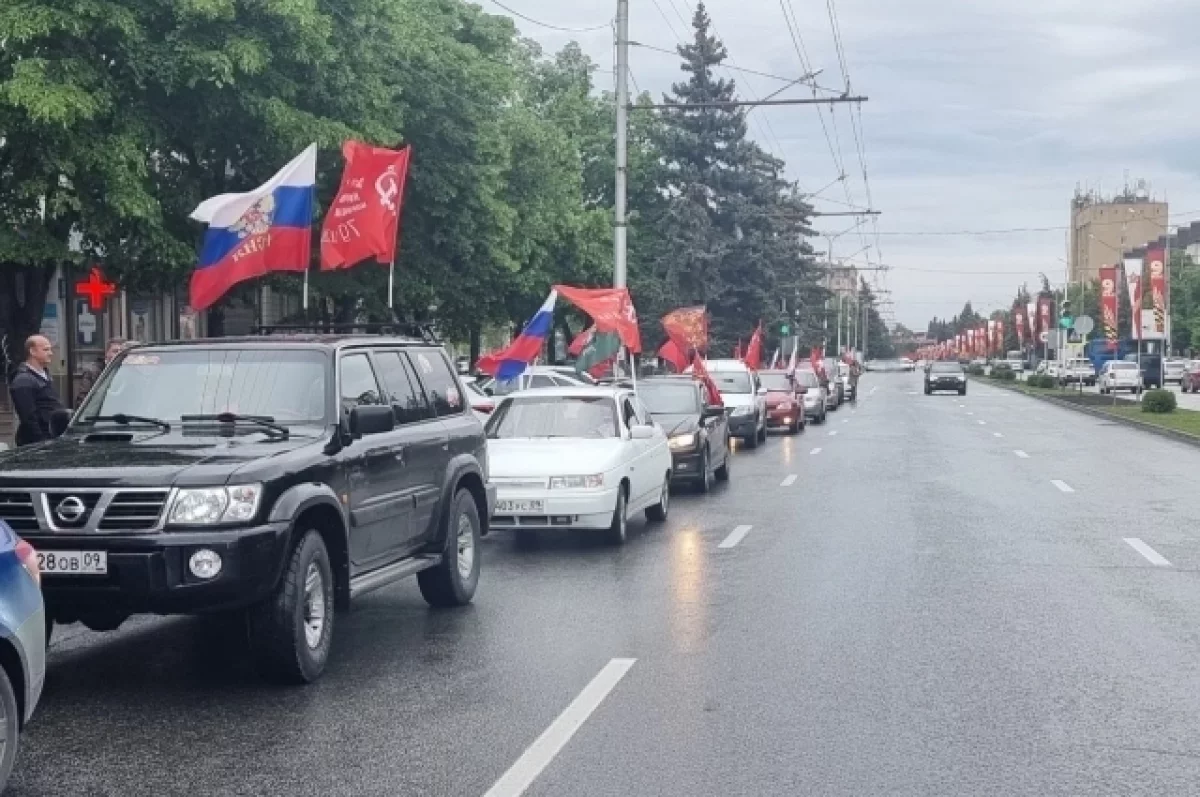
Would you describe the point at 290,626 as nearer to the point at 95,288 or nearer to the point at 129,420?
the point at 129,420

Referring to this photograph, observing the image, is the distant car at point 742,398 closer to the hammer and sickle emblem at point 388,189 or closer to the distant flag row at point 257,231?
the hammer and sickle emblem at point 388,189

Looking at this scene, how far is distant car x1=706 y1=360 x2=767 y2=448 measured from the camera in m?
29.6

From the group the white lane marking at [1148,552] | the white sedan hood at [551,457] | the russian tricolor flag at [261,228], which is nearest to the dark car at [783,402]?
the white lane marking at [1148,552]

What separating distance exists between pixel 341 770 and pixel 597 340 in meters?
20.1

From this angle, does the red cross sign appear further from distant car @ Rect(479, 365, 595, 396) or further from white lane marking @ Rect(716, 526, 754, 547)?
white lane marking @ Rect(716, 526, 754, 547)

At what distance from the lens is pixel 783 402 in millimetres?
35406

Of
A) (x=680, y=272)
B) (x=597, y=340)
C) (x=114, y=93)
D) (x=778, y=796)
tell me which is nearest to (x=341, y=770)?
(x=778, y=796)

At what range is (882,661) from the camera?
870cm

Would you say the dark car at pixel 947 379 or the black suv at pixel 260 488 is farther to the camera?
the dark car at pixel 947 379

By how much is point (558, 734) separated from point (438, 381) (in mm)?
4369

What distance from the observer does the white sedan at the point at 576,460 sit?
1387cm

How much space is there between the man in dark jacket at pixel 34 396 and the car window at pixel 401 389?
13.2 feet

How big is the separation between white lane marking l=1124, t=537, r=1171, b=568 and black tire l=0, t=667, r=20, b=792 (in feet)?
31.7

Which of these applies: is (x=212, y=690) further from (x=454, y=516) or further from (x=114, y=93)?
(x=114, y=93)
